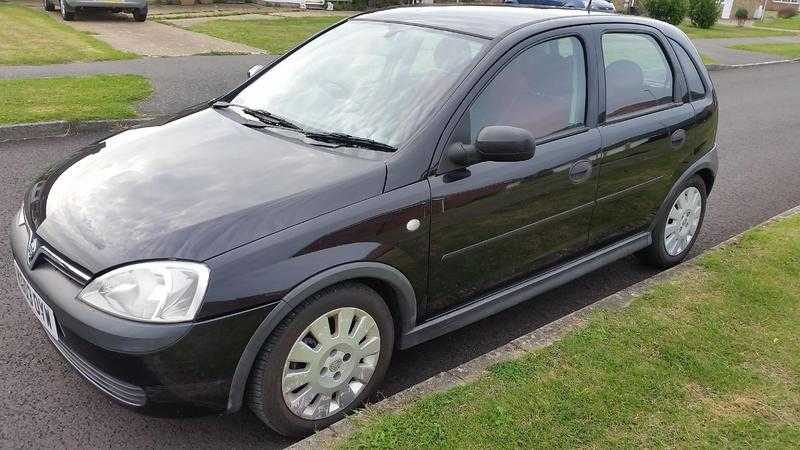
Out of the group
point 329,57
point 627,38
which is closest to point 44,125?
point 329,57

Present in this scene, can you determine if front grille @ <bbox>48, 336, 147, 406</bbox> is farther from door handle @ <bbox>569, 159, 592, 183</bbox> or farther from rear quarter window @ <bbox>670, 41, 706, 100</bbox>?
rear quarter window @ <bbox>670, 41, 706, 100</bbox>

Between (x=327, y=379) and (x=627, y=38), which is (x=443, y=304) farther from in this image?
(x=627, y=38)

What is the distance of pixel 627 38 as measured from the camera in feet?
13.4

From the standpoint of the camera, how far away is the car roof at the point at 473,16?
3.48 meters

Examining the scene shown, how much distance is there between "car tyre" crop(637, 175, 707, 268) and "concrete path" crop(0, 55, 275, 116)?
565 centimetres

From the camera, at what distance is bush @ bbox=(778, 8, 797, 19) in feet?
162

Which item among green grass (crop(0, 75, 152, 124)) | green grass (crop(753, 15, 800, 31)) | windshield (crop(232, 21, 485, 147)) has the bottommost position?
green grass (crop(0, 75, 152, 124))

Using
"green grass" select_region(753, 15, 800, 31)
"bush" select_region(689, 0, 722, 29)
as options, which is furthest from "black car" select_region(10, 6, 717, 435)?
"green grass" select_region(753, 15, 800, 31)

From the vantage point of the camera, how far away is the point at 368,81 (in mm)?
3436

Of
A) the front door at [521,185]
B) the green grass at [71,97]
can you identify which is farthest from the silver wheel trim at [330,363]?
the green grass at [71,97]

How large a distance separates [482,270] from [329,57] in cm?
152

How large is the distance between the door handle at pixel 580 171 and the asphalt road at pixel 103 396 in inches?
36.1

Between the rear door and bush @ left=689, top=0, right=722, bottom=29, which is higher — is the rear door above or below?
below

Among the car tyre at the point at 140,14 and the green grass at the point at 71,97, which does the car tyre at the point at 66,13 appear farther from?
the green grass at the point at 71,97
